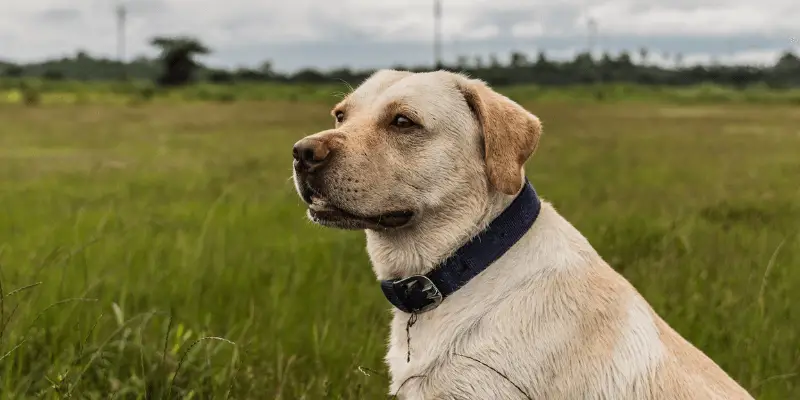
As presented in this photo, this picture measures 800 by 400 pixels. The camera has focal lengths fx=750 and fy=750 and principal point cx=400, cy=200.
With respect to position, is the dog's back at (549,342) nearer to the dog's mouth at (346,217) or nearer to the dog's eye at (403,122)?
the dog's mouth at (346,217)

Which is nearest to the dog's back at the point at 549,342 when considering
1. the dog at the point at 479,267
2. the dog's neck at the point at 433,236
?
the dog at the point at 479,267

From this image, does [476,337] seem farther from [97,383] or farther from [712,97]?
[712,97]

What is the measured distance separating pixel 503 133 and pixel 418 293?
2.57 feet

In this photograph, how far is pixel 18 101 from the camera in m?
42.3

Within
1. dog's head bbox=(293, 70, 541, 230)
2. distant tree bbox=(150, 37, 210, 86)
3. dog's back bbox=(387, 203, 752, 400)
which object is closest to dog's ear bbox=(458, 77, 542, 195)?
dog's head bbox=(293, 70, 541, 230)

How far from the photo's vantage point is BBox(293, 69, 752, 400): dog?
2977mm

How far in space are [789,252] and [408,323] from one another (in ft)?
16.8

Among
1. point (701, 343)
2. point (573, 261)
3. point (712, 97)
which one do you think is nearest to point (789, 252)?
point (701, 343)

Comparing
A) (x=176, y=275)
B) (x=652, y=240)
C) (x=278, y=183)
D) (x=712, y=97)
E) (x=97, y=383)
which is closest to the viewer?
(x=97, y=383)

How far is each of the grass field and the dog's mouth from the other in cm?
77

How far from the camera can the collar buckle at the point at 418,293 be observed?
10.3ft

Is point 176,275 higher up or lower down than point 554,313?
lower down

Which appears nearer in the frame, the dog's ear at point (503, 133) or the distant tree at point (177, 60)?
the dog's ear at point (503, 133)

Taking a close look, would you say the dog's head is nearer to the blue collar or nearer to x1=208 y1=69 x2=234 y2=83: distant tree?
the blue collar
